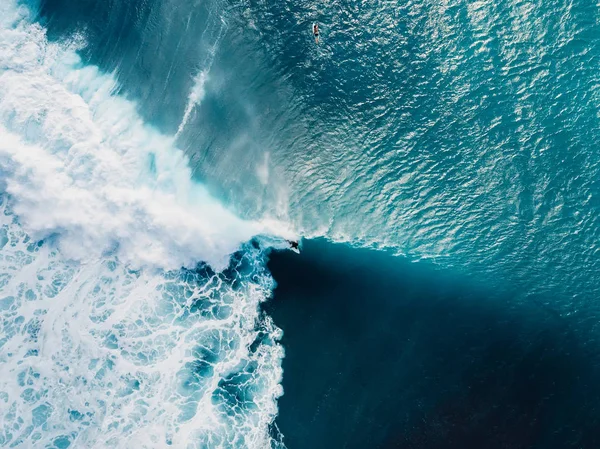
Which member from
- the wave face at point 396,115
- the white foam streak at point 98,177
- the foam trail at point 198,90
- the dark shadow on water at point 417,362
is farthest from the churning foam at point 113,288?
the wave face at point 396,115

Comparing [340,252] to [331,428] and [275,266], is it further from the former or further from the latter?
[331,428]

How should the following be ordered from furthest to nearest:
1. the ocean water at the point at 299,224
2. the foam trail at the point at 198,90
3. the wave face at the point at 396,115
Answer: the foam trail at the point at 198,90 < the wave face at the point at 396,115 < the ocean water at the point at 299,224

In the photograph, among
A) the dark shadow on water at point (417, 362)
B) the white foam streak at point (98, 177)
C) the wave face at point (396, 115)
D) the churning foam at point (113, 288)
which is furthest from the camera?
the white foam streak at point (98, 177)

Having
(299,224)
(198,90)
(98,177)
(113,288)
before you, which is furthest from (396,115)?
(113,288)

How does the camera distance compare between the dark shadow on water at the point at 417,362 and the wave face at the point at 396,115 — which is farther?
the wave face at the point at 396,115

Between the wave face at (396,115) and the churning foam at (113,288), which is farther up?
the wave face at (396,115)

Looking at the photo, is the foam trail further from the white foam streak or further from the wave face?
the white foam streak

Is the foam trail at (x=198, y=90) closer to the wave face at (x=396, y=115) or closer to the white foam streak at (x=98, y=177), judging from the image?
the wave face at (x=396, y=115)
